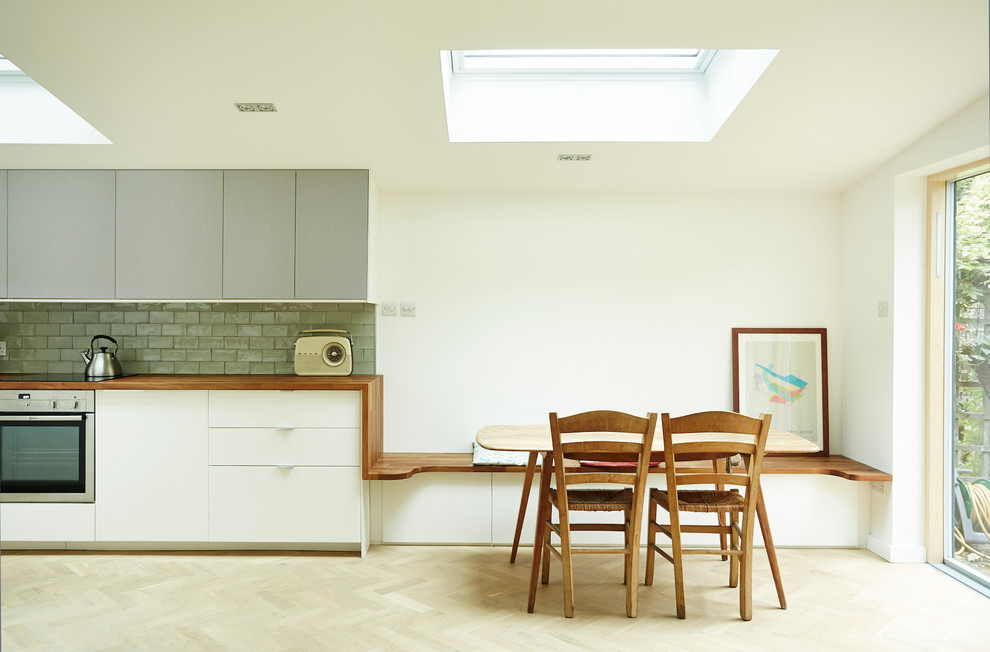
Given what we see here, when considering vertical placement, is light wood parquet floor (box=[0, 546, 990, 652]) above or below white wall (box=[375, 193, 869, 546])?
below

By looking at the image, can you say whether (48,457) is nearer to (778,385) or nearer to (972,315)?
(778,385)

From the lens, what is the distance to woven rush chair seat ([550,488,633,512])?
3008 millimetres

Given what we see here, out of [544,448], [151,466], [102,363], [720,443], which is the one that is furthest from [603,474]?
[102,363]

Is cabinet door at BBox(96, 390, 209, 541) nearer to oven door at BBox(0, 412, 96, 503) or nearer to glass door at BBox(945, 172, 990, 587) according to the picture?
oven door at BBox(0, 412, 96, 503)

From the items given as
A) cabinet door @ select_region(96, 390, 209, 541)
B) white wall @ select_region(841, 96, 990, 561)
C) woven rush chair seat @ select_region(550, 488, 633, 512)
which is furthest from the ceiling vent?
white wall @ select_region(841, 96, 990, 561)

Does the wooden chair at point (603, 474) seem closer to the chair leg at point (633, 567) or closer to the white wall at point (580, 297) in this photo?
the chair leg at point (633, 567)

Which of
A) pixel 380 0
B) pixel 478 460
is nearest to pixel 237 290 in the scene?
pixel 478 460

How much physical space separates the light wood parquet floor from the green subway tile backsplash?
1.17m

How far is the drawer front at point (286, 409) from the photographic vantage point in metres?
3.75

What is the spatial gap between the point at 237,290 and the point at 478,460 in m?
1.73

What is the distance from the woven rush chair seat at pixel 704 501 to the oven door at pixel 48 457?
310 cm

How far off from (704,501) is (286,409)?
227cm

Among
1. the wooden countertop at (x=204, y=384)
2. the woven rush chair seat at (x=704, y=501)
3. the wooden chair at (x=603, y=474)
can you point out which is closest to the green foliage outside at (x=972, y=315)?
the woven rush chair seat at (x=704, y=501)

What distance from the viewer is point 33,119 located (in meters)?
3.47
